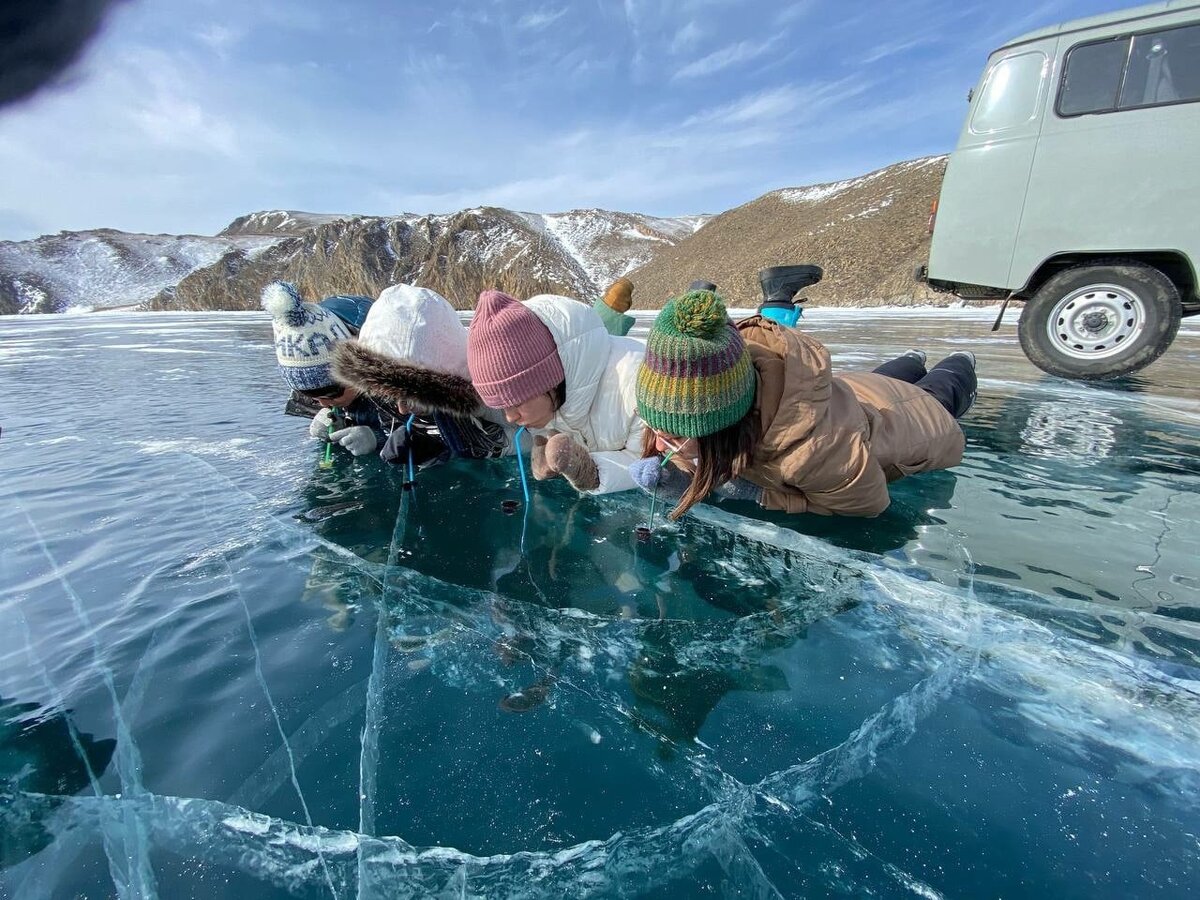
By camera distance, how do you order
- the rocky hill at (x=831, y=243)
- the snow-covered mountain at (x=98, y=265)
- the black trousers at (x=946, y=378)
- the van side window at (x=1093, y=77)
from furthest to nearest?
1. the snow-covered mountain at (x=98, y=265)
2. the rocky hill at (x=831, y=243)
3. the van side window at (x=1093, y=77)
4. the black trousers at (x=946, y=378)

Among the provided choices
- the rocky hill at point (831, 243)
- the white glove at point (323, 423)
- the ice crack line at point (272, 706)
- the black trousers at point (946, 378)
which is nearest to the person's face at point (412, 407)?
the ice crack line at point (272, 706)

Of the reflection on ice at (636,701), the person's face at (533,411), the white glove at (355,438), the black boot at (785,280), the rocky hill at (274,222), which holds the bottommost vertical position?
the reflection on ice at (636,701)

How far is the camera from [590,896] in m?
0.97

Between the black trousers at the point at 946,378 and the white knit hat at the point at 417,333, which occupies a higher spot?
the white knit hat at the point at 417,333

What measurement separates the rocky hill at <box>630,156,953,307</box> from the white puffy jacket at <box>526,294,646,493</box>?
2263 centimetres

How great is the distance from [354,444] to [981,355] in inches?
296

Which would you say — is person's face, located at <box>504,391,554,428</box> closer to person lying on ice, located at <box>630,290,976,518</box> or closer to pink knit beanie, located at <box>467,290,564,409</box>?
pink knit beanie, located at <box>467,290,564,409</box>

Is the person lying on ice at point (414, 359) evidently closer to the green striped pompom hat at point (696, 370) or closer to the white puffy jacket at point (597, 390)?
the white puffy jacket at point (597, 390)

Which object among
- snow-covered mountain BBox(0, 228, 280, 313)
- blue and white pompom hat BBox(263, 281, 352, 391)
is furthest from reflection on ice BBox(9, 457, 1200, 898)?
snow-covered mountain BBox(0, 228, 280, 313)

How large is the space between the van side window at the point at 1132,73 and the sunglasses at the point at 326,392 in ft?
18.6

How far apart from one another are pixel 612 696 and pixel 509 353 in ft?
4.37

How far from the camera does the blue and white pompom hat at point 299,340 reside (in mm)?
2957

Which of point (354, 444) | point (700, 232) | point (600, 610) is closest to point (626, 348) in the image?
point (600, 610)

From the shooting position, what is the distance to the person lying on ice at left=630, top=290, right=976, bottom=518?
1.72 metres
